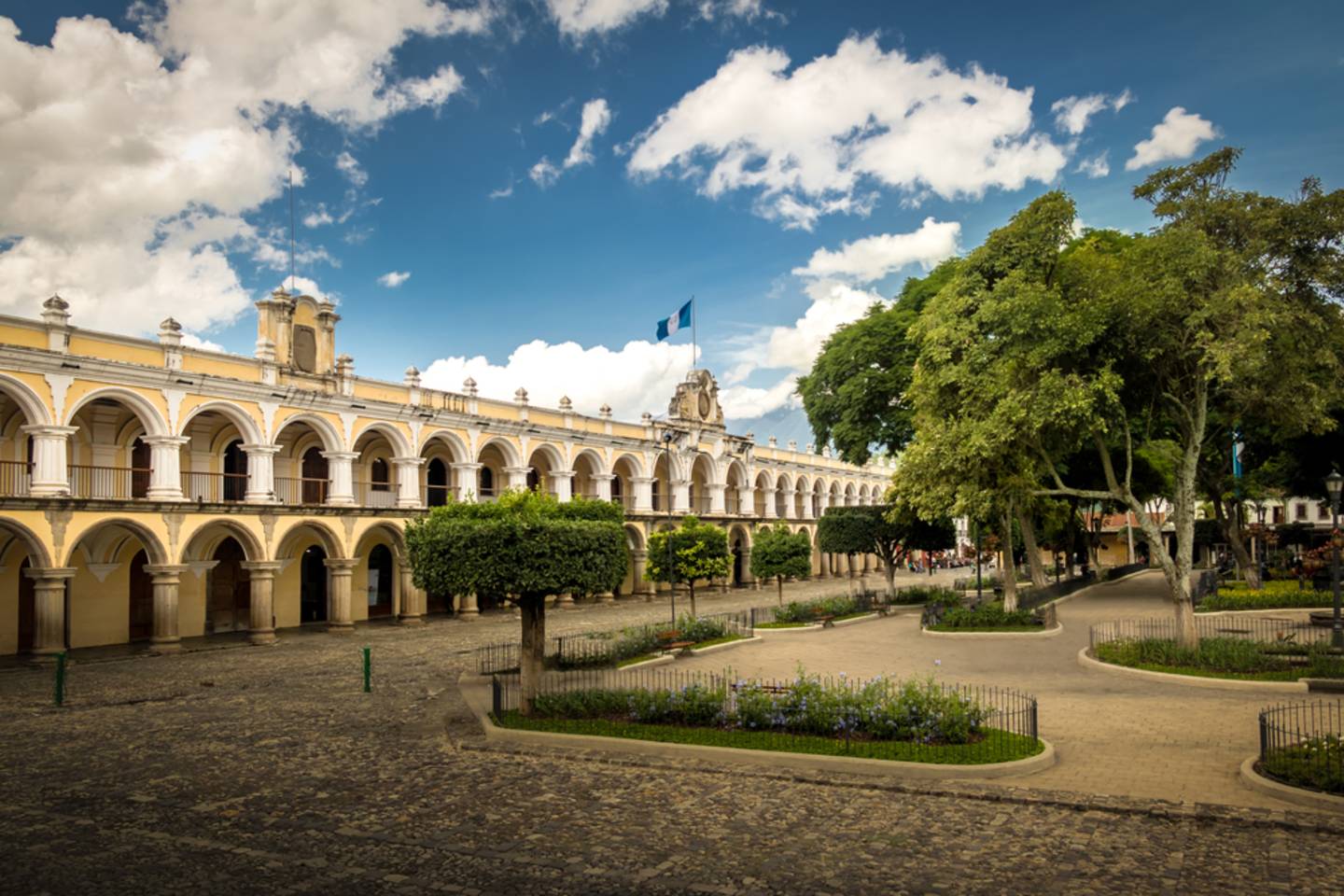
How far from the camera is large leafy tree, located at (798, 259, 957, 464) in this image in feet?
113

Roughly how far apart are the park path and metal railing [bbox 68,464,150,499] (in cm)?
1895

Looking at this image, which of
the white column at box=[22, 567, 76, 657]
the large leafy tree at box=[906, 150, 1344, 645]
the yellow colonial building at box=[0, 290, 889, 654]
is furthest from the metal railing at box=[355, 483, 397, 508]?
the large leafy tree at box=[906, 150, 1344, 645]

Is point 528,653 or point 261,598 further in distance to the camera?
point 261,598

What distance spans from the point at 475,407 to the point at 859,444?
1610 cm

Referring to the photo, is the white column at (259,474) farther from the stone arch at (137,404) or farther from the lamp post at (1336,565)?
the lamp post at (1336,565)

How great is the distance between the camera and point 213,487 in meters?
30.5

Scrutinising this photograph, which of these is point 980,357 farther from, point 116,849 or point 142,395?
point 142,395

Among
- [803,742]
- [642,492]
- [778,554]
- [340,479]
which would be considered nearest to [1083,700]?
[803,742]

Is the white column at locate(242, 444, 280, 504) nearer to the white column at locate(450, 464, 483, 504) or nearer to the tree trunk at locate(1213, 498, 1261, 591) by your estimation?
the white column at locate(450, 464, 483, 504)

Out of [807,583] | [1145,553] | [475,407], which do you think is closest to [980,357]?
[475,407]

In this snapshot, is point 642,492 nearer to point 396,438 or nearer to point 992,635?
point 396,438

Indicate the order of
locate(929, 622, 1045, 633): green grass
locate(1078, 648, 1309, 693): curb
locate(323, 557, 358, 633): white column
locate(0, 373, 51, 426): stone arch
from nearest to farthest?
locate(1078, 648, 1309, 693): curb < locate(0, 373, 51, 426): stone arch < locate(929, 622, 1045, 633): green grass < locate(323, 557, 358, 633): white column

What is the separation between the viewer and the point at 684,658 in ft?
71.4

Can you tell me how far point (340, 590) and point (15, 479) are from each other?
9.92 meters
